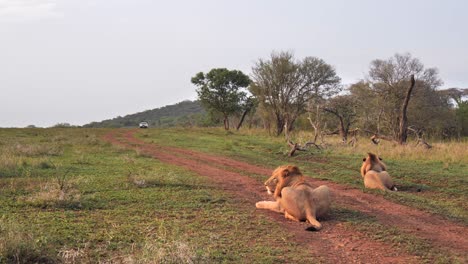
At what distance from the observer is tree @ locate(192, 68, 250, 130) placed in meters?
40.6

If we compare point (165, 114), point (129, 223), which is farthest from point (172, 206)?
point (165, 114)

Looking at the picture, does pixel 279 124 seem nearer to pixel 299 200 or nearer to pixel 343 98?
pixel 343 98

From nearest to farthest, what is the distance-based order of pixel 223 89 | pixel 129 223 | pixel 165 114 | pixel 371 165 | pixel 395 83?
pixel 129 223 → pixel 371 165 → pixel 395 83 → pixel 223 89 → pixel 165 114

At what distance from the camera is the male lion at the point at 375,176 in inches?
363

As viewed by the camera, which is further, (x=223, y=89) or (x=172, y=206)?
(x=223, y=89)

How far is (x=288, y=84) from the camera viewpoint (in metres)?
31.6

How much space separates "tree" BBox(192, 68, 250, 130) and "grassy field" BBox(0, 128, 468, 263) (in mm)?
27905

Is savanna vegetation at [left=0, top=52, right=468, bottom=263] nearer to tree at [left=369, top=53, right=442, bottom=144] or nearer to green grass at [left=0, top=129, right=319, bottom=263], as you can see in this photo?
green grass at [left=0, top=129, right=319, bottom=263]

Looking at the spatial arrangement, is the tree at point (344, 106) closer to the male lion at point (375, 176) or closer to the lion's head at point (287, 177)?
the male lion at point (375, 176)

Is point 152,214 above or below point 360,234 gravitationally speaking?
above

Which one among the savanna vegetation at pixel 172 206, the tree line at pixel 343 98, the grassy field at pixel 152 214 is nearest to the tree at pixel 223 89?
the tree line at pixel 343 98

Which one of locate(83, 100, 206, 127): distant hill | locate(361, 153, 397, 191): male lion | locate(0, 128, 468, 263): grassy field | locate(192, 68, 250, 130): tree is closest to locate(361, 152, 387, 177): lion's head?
locate(361, 153, 397, 191): male lion

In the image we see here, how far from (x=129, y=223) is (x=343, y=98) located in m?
27.8

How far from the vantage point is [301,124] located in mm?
38781
